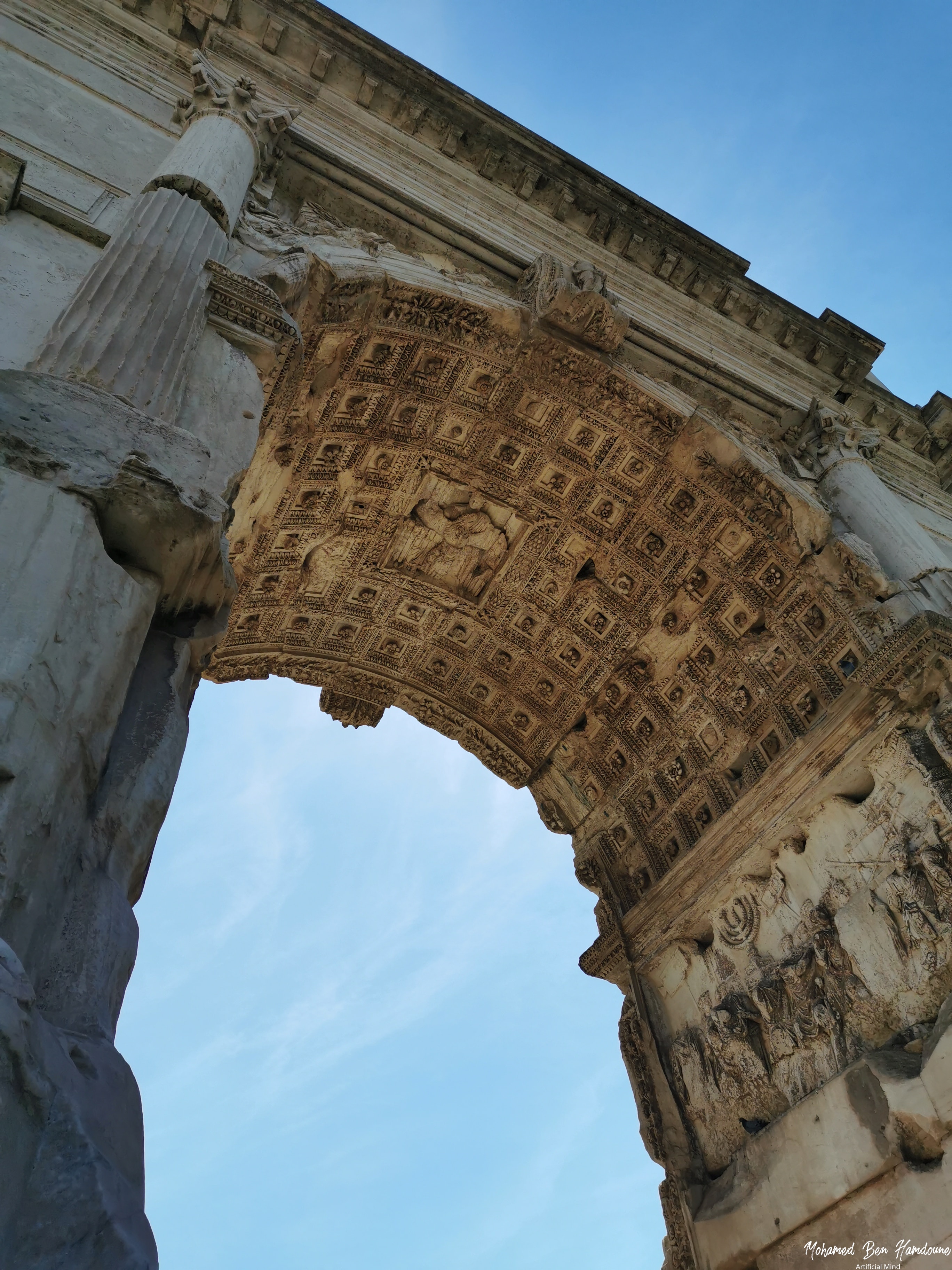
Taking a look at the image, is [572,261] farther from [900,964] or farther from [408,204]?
[900,964]

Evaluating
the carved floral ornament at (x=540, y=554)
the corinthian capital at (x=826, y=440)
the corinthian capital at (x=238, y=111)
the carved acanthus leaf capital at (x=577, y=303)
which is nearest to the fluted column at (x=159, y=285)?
the corinthian capital at (x=238, y=111)

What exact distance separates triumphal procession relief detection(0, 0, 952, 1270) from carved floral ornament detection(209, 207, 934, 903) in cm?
4

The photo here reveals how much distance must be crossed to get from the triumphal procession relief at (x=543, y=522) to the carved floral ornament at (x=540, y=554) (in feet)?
0.12

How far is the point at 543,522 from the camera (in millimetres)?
8875

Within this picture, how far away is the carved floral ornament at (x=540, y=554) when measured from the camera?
7.62 m

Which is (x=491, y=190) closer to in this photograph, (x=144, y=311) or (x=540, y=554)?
(x=540, y=554)

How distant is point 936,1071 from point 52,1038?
577 cm

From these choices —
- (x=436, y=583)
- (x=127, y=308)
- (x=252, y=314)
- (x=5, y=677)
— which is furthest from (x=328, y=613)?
(x=5, y=677)

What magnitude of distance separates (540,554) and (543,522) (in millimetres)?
347

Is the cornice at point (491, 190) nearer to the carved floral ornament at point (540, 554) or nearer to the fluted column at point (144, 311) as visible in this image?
the carved floral ornament at point (540, 554)

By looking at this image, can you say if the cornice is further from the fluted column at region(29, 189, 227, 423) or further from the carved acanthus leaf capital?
the fluted column at region(29, 189, 227, 423)

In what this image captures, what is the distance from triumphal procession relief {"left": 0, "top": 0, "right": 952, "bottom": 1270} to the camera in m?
3.72

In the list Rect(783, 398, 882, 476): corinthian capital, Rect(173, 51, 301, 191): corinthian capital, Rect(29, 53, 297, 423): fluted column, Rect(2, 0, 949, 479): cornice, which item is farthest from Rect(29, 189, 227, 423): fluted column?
Rect(783, 398, 882, 476): corinthian capital

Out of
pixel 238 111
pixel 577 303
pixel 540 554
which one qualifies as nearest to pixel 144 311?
pixel 238 111
